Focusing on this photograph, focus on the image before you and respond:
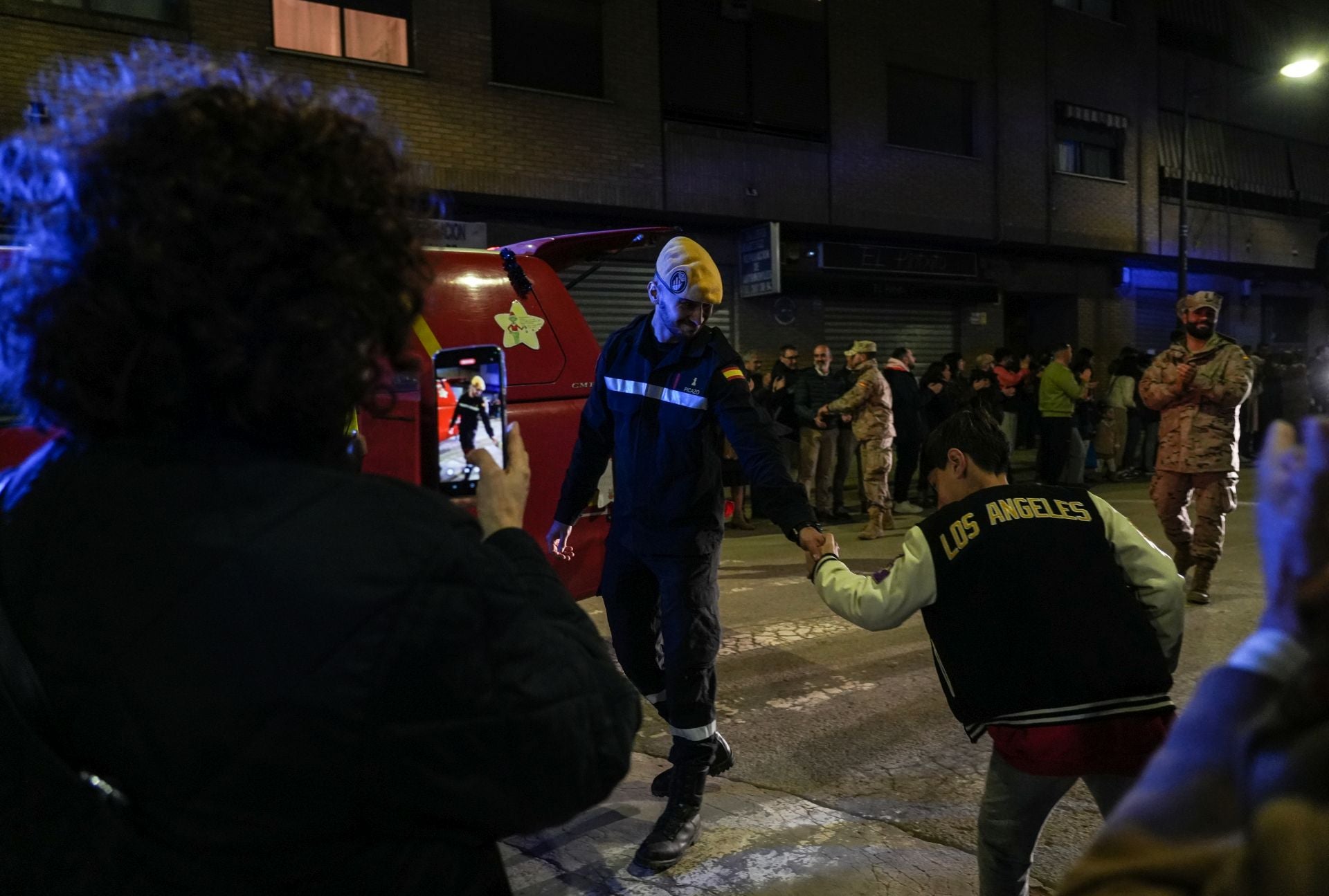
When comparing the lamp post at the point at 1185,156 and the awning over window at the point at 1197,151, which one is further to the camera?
the awning over window at the point at 1197,151

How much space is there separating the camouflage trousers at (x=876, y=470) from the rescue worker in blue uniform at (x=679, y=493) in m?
7.20

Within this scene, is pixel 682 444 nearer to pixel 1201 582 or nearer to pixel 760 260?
pixel 1201 582

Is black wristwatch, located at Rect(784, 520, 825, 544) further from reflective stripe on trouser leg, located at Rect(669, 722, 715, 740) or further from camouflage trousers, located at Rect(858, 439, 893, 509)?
camouflage trousers, located at Rect(858, 439, 893, 509)

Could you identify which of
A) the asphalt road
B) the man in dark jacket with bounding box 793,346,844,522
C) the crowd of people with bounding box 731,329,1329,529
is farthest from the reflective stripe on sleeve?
the man in dark jacket with bounding box 793,346,844,522

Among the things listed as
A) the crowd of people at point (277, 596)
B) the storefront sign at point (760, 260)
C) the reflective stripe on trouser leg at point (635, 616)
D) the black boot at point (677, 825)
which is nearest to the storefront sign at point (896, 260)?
the storefront sign at point (760, 260)

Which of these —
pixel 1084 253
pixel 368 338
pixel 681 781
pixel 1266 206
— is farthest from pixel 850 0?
pixel 368 338

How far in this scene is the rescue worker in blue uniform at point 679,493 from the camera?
3.46 meters

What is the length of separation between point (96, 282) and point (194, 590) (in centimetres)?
37

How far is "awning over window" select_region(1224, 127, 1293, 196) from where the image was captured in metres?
23.1

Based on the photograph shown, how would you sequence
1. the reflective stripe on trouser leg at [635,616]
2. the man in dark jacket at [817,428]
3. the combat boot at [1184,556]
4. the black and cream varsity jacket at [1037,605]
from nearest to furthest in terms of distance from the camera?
the black and cream varsity jacket at [1037,605], the reflective stripe on trouser leg at [635,616], the combat boot at [1184,556], the man in dark jacket at [817,428]

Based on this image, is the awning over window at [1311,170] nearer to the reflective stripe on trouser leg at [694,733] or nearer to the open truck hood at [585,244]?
the open truck hood at [585,244]

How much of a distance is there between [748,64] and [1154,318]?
12.3 m

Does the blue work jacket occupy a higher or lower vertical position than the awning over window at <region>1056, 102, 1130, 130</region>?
lower

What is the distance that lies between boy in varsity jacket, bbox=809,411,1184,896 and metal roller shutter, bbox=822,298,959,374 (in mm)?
14608
